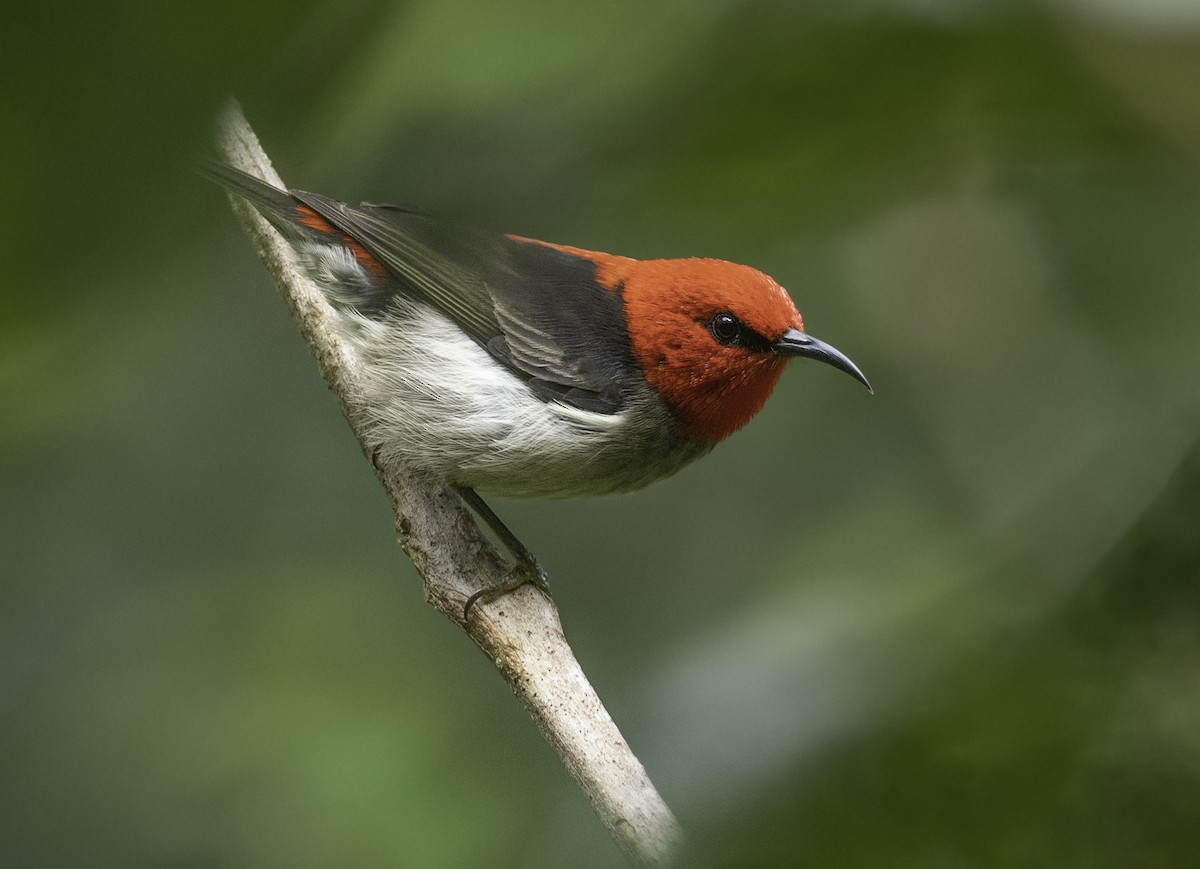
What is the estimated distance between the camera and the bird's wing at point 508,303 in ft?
11.3

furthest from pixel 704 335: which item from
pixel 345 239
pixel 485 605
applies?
pixel 345 239

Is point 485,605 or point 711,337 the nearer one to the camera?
point 485,605

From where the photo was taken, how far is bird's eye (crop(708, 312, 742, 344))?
340 centimetres

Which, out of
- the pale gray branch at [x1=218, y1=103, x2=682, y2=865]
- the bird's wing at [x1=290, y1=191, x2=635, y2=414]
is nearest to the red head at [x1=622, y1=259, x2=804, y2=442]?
the bird's wing at [x1=290, y1=191, x2=635, y2=414]

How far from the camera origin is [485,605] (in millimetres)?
3148

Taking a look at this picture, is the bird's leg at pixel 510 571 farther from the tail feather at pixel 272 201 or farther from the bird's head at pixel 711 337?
the tail feather at pixel 272 201

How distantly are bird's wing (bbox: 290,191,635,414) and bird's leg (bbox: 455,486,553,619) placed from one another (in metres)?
0.50

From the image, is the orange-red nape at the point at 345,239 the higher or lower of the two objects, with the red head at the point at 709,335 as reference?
A: higher

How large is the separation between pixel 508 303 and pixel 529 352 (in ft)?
0.61

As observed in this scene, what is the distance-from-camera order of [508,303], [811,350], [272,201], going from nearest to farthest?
[811,350], [272,201], [508,303]

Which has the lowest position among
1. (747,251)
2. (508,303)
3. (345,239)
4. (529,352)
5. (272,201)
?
(747,251)

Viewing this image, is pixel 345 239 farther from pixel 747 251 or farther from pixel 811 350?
pixel 747 251

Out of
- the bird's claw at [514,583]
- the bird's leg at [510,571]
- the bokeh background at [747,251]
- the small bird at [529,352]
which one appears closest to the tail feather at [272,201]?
the small bird at [529,352]

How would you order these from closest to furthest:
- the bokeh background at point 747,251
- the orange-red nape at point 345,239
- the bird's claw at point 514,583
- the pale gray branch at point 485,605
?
the bokeh background at point 747,251, the pale gray branch at point 485,605, the bird's claw at point 514,583, the orange-red nape at point 345,239
